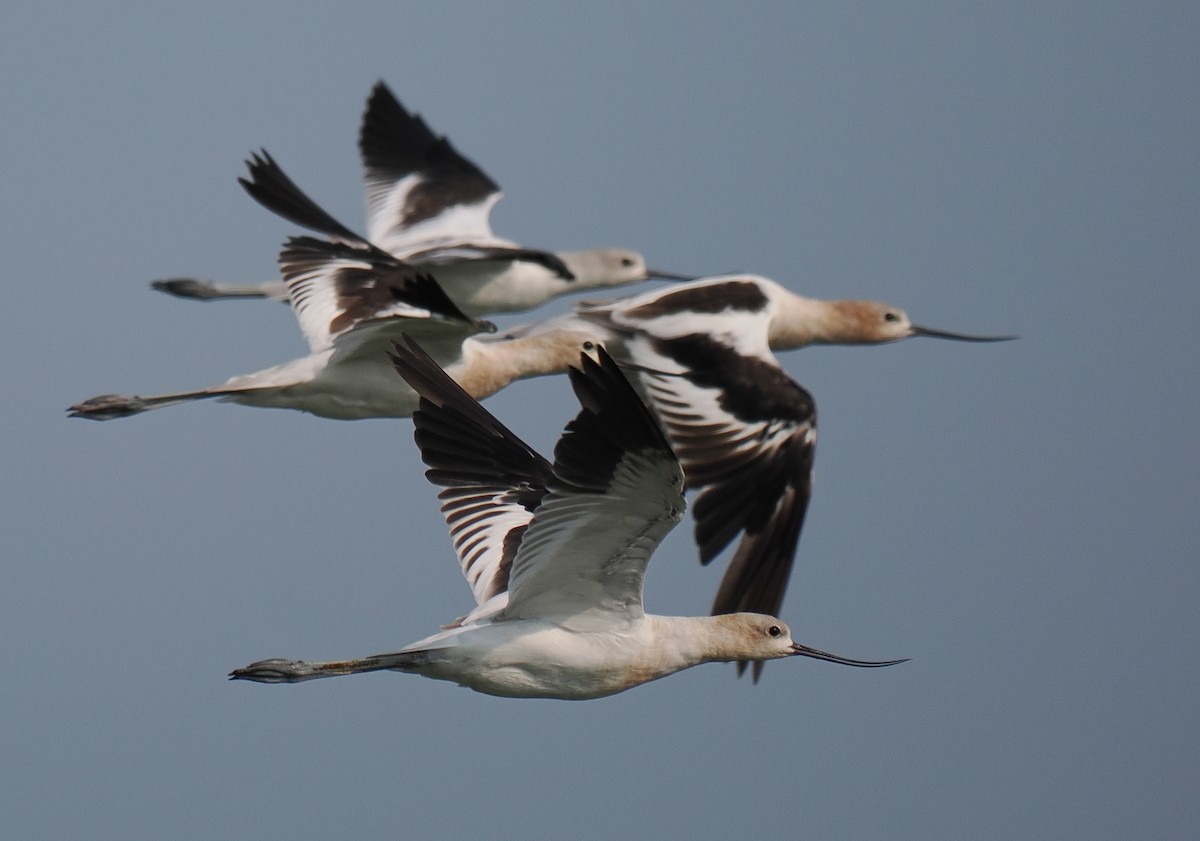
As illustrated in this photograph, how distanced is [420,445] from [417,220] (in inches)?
242

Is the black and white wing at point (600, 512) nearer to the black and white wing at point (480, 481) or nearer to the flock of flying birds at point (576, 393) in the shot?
the flock of flying birds at point (576, 393)

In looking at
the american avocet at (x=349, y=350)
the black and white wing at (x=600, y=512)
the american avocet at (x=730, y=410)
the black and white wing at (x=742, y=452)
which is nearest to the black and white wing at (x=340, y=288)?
the american avocet at (x=349, y=350)

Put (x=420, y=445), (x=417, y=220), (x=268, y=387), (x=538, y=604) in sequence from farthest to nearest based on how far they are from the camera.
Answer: (x=417, y=220) → (x=268, y=387) → (x=420, y=445) → (x=538, y=604)

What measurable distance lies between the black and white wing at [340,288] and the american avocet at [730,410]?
1.12 metres

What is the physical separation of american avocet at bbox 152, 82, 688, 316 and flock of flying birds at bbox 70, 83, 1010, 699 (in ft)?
0.06

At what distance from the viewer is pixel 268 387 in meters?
9.18

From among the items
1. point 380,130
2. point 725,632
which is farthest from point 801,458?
point 380,130

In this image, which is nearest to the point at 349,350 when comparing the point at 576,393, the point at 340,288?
the point at 340,288

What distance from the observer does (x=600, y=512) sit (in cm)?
612

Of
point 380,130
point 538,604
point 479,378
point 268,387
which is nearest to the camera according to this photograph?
point 538,604

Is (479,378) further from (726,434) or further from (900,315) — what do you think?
(900,315)

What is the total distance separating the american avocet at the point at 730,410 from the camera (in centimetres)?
915

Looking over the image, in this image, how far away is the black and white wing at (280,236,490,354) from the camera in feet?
29.9

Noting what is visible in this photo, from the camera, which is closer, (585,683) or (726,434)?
(585,683)
